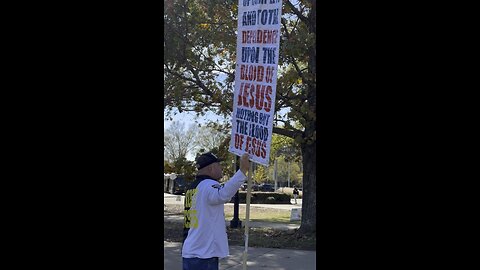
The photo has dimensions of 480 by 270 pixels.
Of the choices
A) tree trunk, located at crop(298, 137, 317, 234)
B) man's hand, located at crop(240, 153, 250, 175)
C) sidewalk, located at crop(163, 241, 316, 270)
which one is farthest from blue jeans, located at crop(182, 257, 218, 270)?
tree trunk, located at crop(298, 137, 317, 234)

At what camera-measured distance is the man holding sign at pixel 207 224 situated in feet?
16.7

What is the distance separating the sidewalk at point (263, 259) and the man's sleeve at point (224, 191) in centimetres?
524

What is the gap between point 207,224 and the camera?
5145 mm

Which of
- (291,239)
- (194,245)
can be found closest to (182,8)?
(291,239)

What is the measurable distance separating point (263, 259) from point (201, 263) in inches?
243

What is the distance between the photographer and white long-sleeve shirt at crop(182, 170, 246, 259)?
5074mm

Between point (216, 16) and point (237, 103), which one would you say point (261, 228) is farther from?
point (237, 103)

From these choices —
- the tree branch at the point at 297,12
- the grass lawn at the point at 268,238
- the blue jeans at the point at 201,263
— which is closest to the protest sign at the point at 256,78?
the blue jeans at the point at 201,263

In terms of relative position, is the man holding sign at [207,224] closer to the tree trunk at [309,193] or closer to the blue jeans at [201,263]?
the blue jeans at [201,263]

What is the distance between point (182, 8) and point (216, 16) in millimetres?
986

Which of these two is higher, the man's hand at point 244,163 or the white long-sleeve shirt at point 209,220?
the man's hand at point 244,163

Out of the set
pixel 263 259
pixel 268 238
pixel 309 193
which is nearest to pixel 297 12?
pixel 309 193

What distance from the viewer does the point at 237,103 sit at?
19.8ft

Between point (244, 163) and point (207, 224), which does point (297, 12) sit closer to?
point (244, 163)
